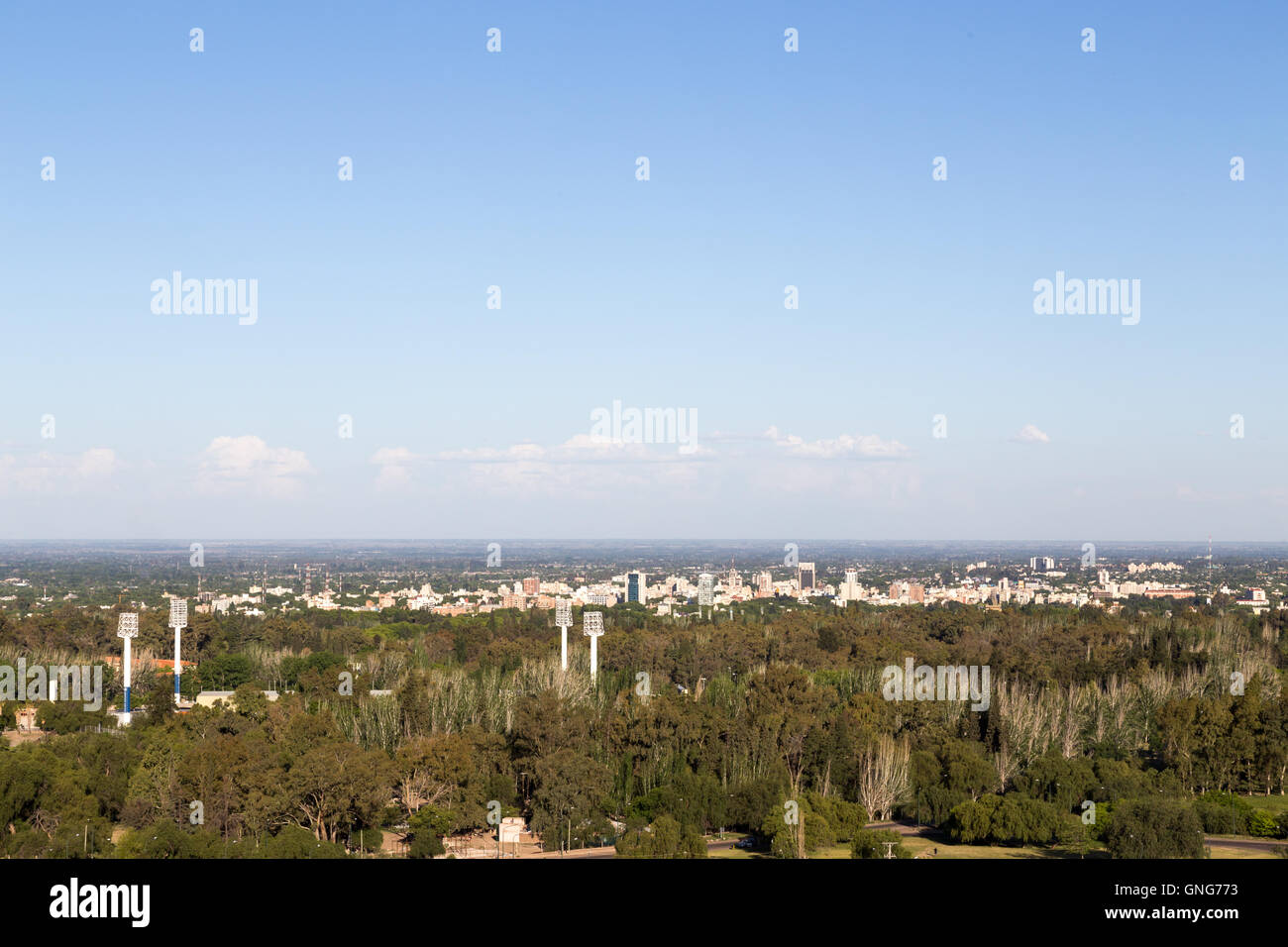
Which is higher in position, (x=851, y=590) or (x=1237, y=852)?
(x=1237, y=852)
